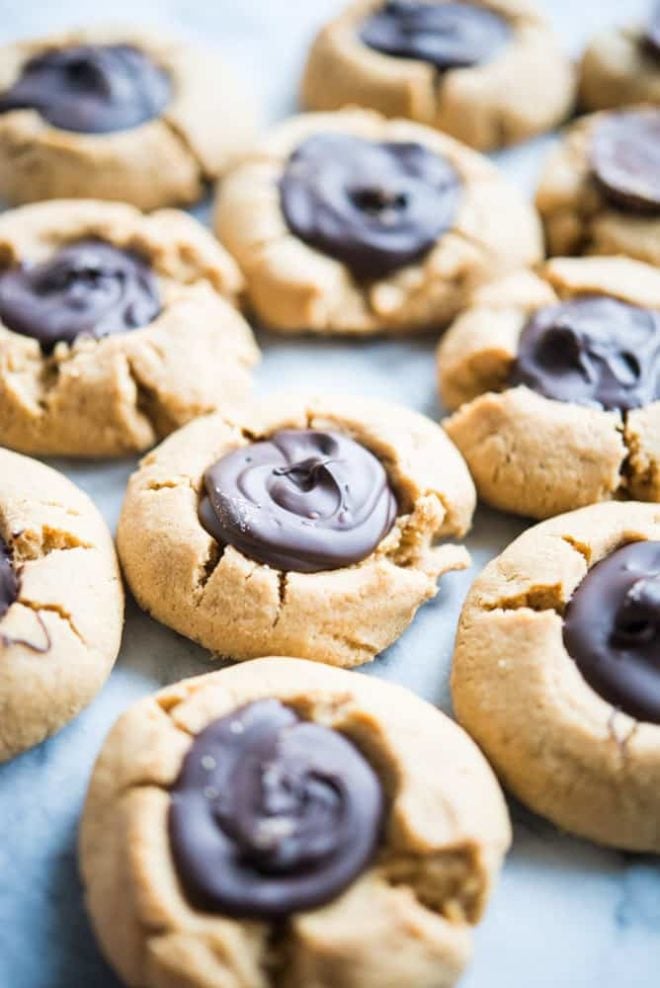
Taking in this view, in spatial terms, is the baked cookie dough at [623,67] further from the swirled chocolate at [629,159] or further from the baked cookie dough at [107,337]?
the baked cookie dough at [107,337]

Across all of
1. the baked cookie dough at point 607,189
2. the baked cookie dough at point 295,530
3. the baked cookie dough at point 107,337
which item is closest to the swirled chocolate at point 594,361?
the baked cookie dough at point 295,530

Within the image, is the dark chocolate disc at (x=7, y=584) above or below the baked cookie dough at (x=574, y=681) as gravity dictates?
below

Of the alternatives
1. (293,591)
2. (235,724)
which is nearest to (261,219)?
(293,591)

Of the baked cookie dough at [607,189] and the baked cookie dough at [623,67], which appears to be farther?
the baked cookie dough at [623,67]

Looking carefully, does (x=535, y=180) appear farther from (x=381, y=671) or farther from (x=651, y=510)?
(x=381, y=671)

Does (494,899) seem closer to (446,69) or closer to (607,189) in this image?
(607,189)

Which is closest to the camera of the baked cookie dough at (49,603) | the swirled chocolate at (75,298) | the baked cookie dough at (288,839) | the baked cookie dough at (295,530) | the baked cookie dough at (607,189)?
the baked cookie dough at (288,839)

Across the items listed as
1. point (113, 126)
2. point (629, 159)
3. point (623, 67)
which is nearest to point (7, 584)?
point (113, 126)
